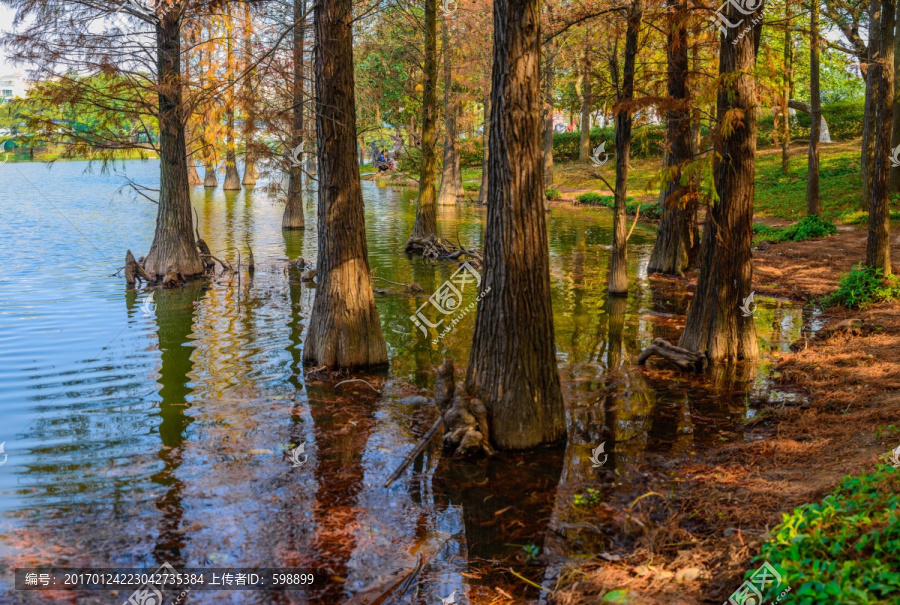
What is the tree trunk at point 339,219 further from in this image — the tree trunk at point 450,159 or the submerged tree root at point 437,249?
the tree trunk at point 450,159

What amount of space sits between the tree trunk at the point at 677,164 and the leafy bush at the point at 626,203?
938cm

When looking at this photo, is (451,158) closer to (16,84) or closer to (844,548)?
(16,84)

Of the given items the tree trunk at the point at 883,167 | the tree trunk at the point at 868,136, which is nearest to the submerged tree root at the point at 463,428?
the tree trunk at the point at 883,167

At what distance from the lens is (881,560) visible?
3.47 metres

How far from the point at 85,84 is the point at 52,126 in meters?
1.21

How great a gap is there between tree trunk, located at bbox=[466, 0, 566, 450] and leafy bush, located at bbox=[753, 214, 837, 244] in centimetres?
1550

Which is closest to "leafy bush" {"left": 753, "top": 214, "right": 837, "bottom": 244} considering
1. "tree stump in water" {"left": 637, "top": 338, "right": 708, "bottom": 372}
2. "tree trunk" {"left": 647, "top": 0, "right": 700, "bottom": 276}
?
"tree trunk" {"left": 647, "top": 0, "right": 700, "bottom": 276}

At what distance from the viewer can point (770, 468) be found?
605 centimetres

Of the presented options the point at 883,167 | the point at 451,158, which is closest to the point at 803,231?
the point at 883,167

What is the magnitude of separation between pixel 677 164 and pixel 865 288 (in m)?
3.93

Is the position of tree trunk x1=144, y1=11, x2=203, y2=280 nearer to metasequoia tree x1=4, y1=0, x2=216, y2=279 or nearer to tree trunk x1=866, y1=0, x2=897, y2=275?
metasequoia tree x1=4, y1=0, x2=216, y2=279

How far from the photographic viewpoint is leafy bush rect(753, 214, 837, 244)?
1944 centimetres

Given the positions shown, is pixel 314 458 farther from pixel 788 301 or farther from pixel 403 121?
pixel 403 121

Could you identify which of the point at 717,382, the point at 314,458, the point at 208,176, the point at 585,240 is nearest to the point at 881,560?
the point at 314,458
